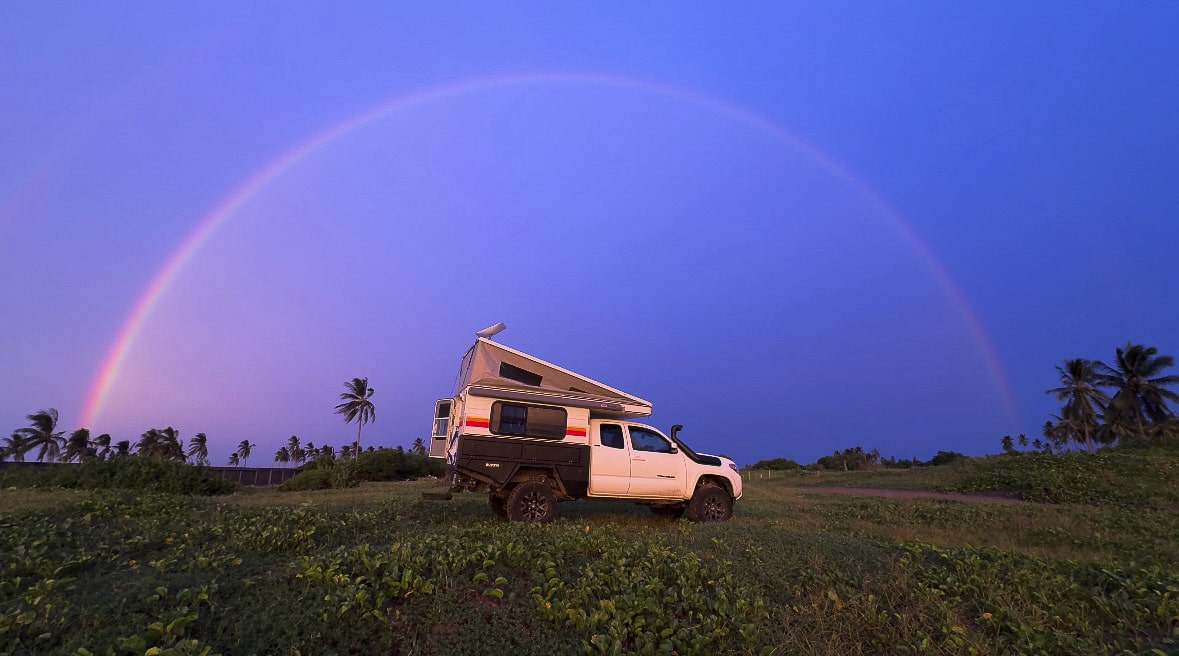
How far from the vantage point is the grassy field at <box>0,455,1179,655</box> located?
4500 mm

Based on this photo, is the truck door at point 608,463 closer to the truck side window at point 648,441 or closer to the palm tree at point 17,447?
the truck side window at point 648,441

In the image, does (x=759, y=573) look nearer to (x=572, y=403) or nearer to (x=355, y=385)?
(x=572, y=403)

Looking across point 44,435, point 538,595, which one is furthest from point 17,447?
point 538,595

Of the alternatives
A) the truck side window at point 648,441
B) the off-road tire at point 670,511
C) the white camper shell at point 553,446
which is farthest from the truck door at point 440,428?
the off-road tire at point 670,511

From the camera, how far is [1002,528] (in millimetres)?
14359

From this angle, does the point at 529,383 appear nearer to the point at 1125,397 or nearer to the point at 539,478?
the point at 539,478

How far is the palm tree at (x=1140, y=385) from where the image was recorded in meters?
41.4

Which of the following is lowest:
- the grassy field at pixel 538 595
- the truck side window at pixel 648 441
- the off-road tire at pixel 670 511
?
the grassy field at pixel 538 595

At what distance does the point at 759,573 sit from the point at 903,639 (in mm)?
1809

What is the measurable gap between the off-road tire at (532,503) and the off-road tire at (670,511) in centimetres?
329

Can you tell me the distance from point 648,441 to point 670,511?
77.8 inches

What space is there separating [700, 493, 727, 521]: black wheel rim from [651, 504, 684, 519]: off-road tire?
570 millimetres

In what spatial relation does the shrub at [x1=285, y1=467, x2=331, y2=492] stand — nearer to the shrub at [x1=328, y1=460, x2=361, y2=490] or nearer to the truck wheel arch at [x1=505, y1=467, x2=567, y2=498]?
the shrub at [x1=328, y1=460, x2=361, y2=490]

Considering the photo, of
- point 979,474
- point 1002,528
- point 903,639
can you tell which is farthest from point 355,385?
point 903,639
